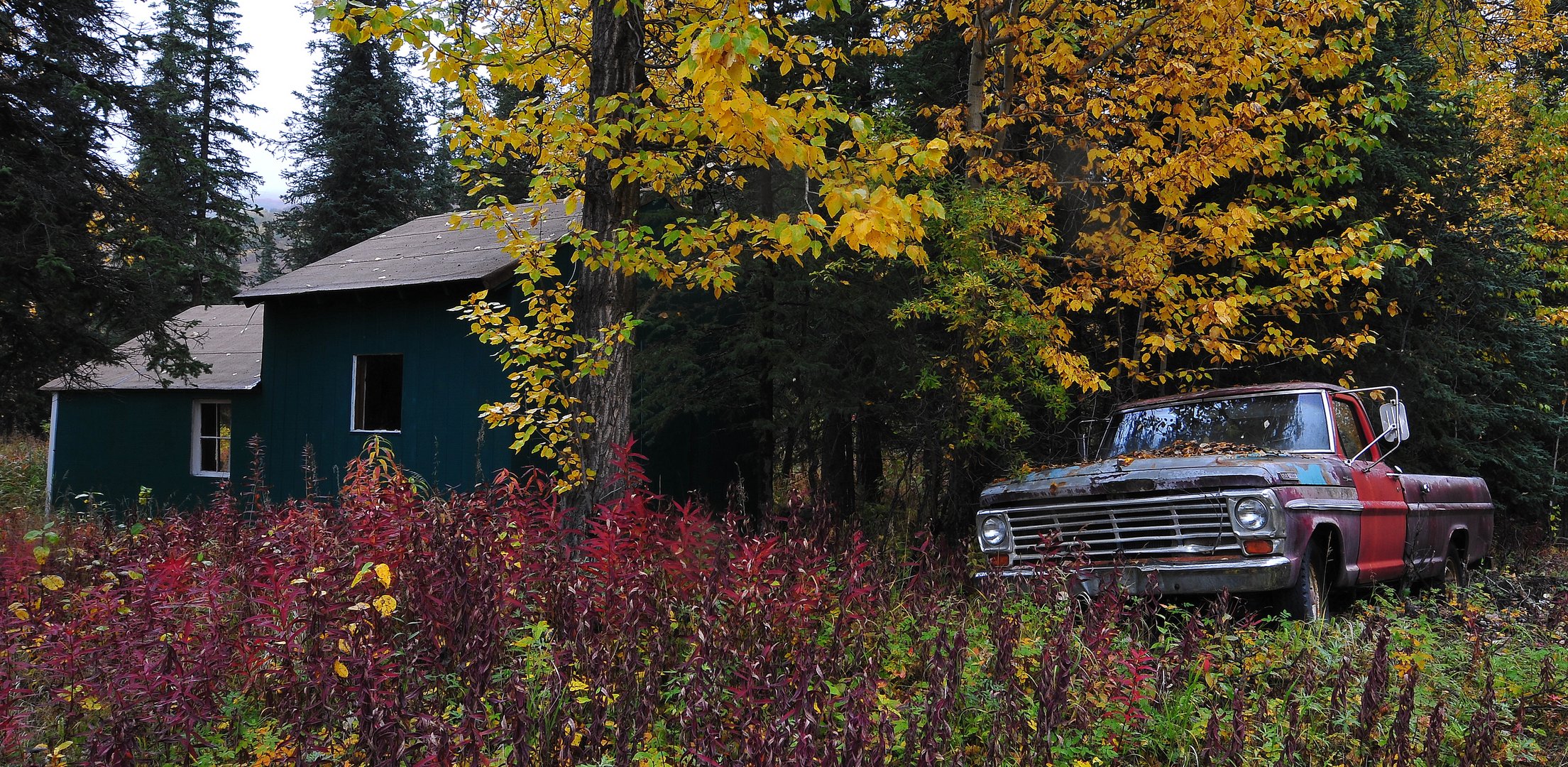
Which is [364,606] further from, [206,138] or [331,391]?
[206,138]

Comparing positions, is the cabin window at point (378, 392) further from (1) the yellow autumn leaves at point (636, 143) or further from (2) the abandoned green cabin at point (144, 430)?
(1) the yellow autumn leaves at point (636, 143)

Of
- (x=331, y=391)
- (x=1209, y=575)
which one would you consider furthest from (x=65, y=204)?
(x=1209, y=575)

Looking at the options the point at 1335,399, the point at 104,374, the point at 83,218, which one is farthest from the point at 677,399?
the point at 104,374

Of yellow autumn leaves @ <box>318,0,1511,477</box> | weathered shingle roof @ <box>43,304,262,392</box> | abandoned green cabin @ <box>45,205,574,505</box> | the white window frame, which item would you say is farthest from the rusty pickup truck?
weathered shingle roof @ <box>43,304,262,392</box>

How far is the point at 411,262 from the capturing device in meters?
13.8

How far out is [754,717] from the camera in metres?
3.20

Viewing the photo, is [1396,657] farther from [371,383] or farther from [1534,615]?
[371,383]

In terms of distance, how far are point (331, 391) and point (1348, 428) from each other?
1250 cm

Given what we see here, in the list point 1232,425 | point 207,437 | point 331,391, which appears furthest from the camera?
point 207,437

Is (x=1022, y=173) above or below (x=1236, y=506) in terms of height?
above

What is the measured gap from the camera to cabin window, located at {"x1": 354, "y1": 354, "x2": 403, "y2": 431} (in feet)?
45.6

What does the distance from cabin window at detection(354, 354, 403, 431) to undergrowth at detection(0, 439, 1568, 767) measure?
8.62 meters

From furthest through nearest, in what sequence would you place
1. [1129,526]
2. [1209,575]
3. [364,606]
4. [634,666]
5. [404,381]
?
[404,381]
[1129,526]
[1209,575]
[364,606]
[634,666]

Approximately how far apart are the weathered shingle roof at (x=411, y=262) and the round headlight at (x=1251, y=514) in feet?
28.5
